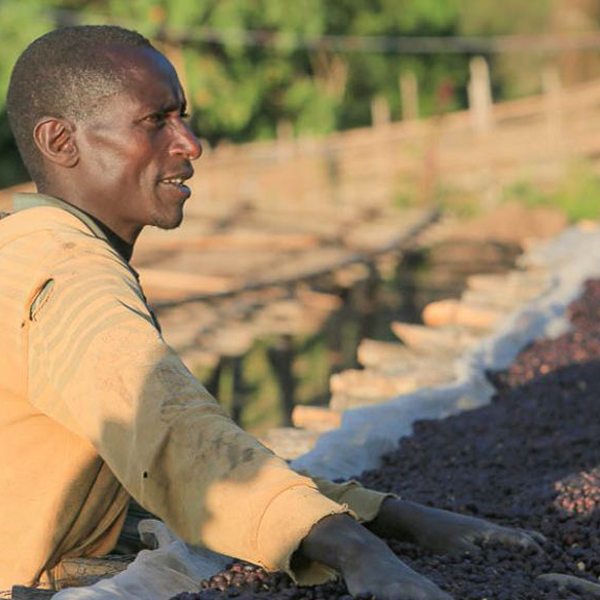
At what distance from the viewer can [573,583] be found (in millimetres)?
2486

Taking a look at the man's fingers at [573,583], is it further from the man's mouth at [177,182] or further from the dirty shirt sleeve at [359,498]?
the man's mouth at [177,182]

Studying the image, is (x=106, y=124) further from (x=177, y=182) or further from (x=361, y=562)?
(x=361, y=562)

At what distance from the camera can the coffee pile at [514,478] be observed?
2.42 metres

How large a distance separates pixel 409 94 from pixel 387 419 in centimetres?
1879

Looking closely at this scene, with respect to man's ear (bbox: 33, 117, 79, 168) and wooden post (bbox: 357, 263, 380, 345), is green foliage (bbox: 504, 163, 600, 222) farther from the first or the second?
man's ear (bbox: 33, 117, 79, 168)

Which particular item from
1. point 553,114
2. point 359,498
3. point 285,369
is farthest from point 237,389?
point 553,114

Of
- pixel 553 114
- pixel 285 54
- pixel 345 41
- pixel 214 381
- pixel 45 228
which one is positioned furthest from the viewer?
pixel 345 41

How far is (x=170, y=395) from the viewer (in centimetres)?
210

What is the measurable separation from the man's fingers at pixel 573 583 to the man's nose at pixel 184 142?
109 cm

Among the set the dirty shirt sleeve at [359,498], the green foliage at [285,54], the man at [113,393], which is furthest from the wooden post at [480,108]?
the man at [113,393]

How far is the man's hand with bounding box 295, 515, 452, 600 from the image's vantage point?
2014mm

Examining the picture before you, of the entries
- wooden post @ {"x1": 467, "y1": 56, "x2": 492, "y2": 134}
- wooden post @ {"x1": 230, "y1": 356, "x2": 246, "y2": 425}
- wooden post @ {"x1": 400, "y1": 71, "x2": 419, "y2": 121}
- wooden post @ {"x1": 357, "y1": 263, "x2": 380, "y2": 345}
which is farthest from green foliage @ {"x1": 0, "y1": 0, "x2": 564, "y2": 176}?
wooden post @ {"x1": 230, "y1": 356, "x2": 246, "y2": 425}

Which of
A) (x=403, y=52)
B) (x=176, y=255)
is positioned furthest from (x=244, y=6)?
(x=176, y=255)

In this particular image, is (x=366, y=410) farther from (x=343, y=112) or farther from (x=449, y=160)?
(x=343, y=112)
